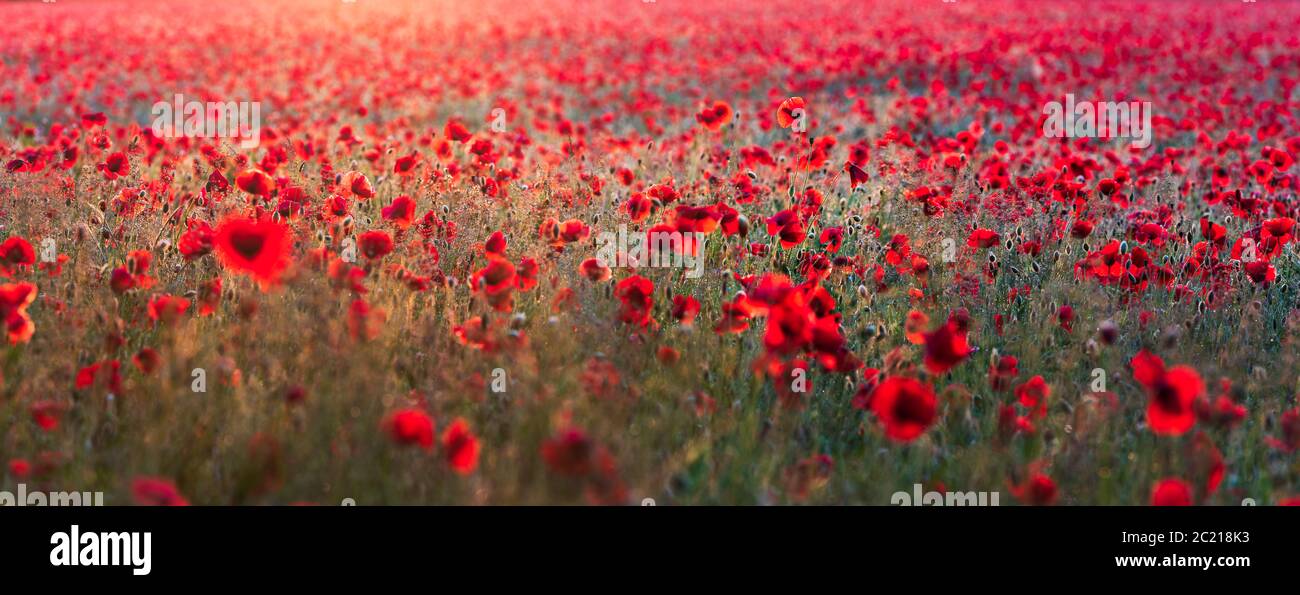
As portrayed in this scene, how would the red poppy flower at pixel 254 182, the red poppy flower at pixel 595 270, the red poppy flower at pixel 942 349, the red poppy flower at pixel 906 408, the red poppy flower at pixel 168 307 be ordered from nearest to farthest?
the red poppy flower at pixel 906 408, the red poppy flower at pixel 942 349, the red poppy flower at pixel 168 307, the red poppy flower at pixel 595 270, the red poppy flower at pixel 254 182

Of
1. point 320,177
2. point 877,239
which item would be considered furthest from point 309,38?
point 877,239

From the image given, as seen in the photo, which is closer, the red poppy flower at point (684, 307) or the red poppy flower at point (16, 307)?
the red poppy flower at point (16, 307)

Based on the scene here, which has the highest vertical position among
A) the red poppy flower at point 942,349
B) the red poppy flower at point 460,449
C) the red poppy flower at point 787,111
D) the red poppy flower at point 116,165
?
the red poppy flower at point 787,111

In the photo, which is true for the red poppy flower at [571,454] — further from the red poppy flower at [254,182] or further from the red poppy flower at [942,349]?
the red poppy flower at [254,182]

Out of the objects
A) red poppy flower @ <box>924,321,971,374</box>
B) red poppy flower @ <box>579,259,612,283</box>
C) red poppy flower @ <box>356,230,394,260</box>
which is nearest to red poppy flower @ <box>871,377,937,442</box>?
red poppy flower @ <box>924,321,971,374</box>

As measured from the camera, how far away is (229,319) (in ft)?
10.8

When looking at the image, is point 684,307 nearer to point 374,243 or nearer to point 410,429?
point 374,243

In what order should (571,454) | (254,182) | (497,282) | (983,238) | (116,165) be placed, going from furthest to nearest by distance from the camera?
→ 1. (116,165)
2. (983,238)
3. (254,182)
4. (497,282)
5. (571,454)

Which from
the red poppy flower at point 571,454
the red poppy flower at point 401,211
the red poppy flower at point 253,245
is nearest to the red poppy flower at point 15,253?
the red poppy flower at point 253,245

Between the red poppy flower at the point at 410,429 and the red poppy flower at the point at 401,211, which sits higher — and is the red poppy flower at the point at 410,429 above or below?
below

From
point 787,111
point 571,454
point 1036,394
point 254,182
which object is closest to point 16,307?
point 254,182

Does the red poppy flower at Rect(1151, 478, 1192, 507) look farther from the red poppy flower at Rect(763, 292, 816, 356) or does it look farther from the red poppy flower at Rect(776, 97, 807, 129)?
the red poppy flower at Rect(776, 97, 807, 129)
